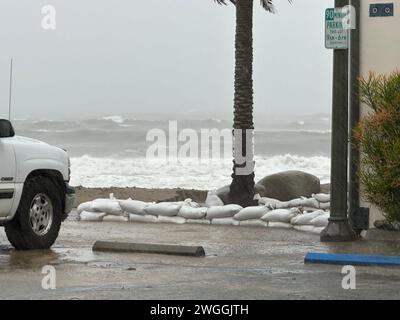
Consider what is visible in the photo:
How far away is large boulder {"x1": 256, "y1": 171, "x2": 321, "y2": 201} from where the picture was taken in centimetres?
1963

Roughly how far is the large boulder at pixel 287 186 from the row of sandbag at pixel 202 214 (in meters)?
4.14

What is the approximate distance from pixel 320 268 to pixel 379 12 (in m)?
4.54

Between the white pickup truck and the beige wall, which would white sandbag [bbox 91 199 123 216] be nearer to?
the white pickup truck

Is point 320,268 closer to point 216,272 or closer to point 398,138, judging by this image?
point 216,272

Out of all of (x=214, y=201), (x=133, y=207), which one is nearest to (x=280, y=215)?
(x=133, y=207)

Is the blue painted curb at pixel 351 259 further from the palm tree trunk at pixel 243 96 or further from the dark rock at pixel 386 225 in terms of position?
the palm tree trunk at pixel 243 96

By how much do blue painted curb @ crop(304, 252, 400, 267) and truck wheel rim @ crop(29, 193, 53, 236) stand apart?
11.2ft

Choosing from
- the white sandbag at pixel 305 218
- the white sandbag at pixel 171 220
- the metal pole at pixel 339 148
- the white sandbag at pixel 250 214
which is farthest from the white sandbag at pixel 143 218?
the metal pole at pixel 339 148

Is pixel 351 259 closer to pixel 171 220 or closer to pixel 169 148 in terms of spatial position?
pixel 171 220

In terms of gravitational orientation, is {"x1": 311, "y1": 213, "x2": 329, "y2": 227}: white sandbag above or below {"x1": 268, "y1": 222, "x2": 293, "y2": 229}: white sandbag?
above

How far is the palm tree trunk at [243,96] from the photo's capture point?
1819cm

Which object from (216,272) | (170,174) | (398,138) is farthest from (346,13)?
(170,174)

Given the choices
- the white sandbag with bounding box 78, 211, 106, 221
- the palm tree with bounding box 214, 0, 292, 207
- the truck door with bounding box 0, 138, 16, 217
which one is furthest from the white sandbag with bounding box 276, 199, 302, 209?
the truck door with bounding box 0, 138, 16, 217
